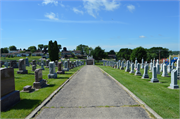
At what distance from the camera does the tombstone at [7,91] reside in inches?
225

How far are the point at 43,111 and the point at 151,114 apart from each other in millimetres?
4564

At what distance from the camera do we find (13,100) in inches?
247

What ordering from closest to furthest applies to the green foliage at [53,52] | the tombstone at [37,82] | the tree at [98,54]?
the tombstone at [37,82] < the green foliage at [53,52] < the tree at [98,54]

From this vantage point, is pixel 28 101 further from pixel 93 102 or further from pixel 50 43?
pixel 50 43

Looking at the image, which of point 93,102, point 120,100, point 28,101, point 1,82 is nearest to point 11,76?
point 1,82

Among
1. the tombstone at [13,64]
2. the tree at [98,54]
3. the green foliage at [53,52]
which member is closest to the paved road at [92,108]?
the tombstone at [13,64]

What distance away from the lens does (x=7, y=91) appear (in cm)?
611

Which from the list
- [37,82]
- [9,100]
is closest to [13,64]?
[37,82]

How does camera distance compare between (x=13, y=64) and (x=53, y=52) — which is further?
(x=53, y=52)

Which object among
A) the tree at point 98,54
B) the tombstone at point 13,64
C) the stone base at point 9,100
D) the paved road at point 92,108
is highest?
the tree at point 98,54

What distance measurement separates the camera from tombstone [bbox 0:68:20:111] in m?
5.72

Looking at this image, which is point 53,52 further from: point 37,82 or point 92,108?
point 92,108

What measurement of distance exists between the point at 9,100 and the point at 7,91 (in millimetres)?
438

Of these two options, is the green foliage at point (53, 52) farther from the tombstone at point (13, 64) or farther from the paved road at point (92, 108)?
the paved road at point (92, 108)
